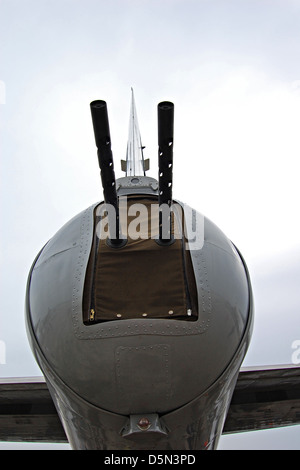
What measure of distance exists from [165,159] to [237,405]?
4.86 metres

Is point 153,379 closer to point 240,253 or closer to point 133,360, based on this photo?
point 133,360

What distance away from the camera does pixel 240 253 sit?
509 cm

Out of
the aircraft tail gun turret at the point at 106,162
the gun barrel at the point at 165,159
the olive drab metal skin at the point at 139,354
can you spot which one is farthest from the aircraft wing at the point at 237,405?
the aircraft tail gun turret at the point at 106,162

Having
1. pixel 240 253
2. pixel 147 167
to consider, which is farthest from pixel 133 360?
pixel 147 167

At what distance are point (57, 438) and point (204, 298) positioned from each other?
16.5 ft

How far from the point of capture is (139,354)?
3.55 metres

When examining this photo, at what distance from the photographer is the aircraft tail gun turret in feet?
11.1

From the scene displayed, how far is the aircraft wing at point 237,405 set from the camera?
22.0 ft

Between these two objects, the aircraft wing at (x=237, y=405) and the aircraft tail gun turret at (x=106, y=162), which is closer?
the aircraft tail gun turret at (x=106, y=162)

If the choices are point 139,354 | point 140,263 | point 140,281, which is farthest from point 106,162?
point 139,354

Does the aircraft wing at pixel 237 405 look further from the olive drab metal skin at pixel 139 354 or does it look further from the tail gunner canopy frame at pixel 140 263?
the tail gunner canopy frame at pixel 140 263
